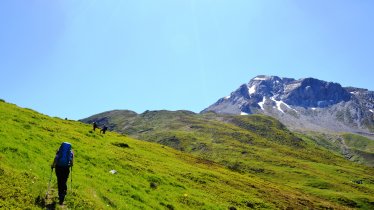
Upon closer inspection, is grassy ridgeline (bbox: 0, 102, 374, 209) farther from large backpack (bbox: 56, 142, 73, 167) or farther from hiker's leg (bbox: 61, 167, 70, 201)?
large backpack (bbox: 56, 142, 73, 167)

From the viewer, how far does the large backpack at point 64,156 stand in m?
24.6

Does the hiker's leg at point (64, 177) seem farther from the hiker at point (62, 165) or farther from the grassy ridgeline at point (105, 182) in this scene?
the grassy ridgeline at point (105, 182)

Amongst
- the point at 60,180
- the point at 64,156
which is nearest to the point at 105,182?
the point at 60,180

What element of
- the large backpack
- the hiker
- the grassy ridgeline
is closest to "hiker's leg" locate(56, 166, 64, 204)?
the hiker

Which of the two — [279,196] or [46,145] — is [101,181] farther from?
[279,196]

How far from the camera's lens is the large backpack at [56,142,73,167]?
24.6 meters

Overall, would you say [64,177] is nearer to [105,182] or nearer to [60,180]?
[60,180]

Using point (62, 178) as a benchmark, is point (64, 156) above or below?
above

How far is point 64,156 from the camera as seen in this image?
81.1ft

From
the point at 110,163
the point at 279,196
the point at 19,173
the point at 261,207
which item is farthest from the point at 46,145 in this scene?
the point at 279,196

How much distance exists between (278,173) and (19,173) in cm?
14926

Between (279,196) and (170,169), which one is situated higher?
(170,169)

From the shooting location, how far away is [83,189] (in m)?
30.0

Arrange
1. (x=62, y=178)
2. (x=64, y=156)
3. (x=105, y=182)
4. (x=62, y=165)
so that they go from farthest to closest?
(x=105, y=182) → (x=62, y=178) → (x=64, y=156) → (x=62, y=165)
